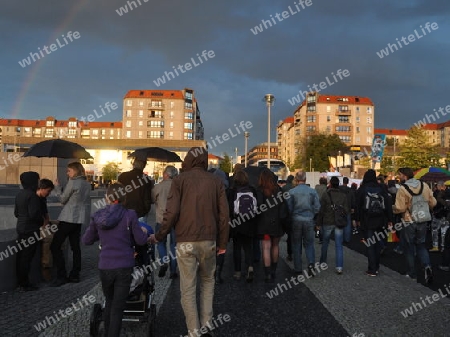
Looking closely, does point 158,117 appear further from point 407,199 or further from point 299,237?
point 407,199

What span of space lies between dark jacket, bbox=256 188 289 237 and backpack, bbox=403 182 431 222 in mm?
2389

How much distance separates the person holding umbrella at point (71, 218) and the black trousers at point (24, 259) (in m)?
0.37

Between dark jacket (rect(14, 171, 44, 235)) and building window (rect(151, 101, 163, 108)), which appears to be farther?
building window (rect(151, 101, 163, 108))

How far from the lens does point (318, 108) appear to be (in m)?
121

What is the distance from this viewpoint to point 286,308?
18.8 feet

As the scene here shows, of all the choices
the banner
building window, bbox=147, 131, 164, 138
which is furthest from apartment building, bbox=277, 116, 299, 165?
the banner

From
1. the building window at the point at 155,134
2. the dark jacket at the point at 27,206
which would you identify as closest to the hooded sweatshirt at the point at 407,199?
the dark jacket at the point at 27,206

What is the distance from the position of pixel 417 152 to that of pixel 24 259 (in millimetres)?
53392

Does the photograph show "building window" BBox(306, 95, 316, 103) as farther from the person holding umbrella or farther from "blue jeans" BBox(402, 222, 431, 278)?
the person holding umbrella

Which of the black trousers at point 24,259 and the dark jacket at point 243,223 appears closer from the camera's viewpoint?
the black trousers at point 24,259

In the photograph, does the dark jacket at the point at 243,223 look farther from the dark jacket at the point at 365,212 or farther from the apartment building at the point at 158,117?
the apartment building at the point at 158,117

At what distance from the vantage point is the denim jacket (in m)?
8.13

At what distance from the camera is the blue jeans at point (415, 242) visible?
7523 mm

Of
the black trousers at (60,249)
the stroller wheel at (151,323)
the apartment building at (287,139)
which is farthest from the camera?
the apartment building at (287,139)
